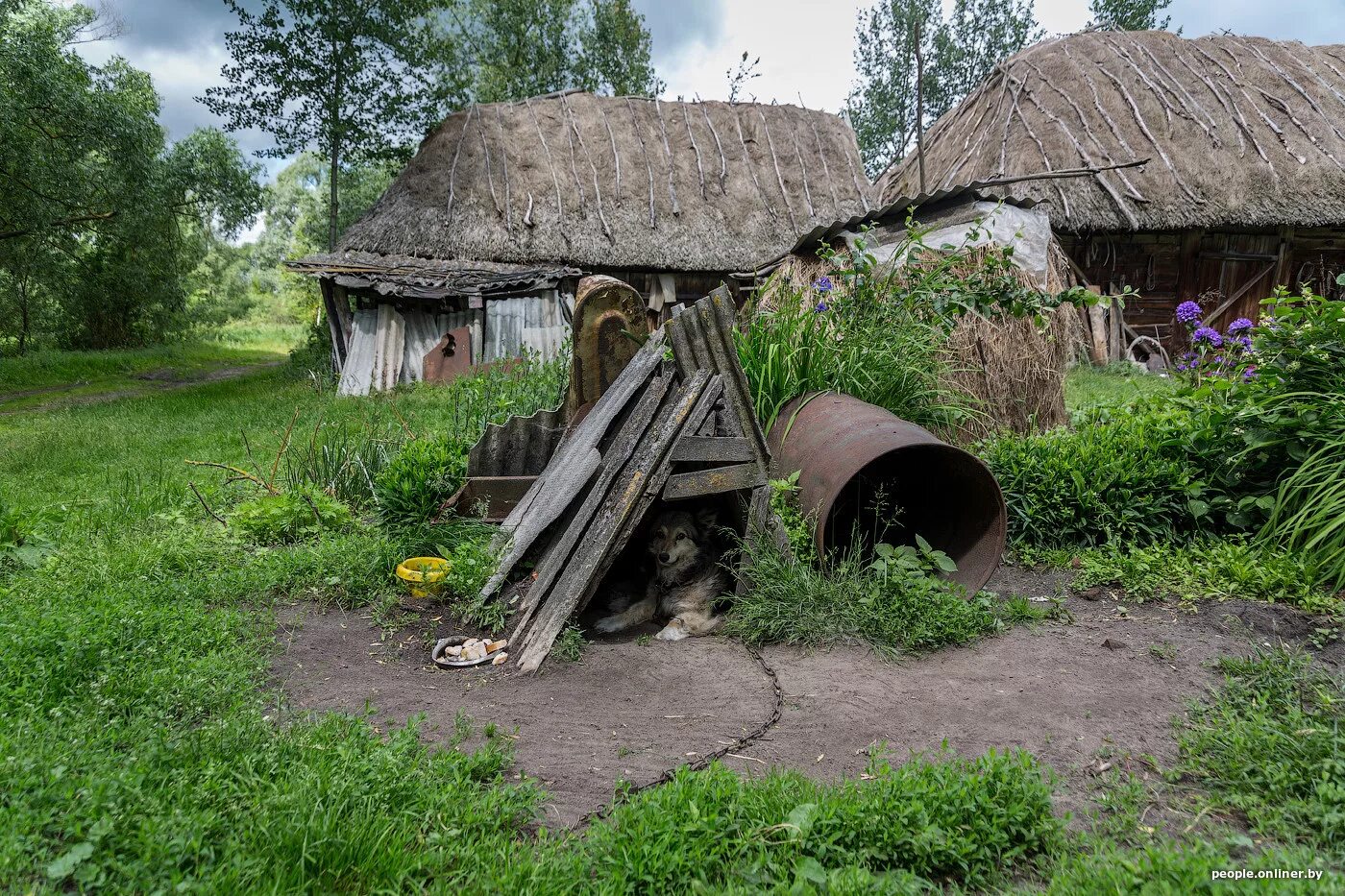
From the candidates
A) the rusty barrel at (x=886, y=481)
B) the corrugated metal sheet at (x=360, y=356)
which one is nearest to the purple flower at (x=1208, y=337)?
the rusty barrel at (x=886, y=481)

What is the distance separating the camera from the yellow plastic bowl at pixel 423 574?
13.4ft

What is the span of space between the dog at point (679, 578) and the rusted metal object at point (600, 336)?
1.10 meters

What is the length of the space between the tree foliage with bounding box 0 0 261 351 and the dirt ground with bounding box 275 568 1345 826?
41.1ft

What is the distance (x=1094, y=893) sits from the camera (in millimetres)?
1855

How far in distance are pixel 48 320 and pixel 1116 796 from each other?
2945 centimetres

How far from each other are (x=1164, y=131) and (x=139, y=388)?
798 inches

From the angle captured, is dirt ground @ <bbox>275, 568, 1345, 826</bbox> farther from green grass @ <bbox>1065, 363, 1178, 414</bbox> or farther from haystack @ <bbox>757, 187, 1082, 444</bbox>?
→ green grass @ <bbox>1065, 363, 1178, 414</bbox>

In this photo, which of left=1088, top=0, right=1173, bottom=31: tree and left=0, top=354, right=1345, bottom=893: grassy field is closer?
left=0, top=354, right=1345, bottom=893: grassy field

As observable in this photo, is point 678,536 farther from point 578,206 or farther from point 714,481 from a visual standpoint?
point 578,206

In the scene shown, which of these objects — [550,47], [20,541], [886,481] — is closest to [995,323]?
[886,481]

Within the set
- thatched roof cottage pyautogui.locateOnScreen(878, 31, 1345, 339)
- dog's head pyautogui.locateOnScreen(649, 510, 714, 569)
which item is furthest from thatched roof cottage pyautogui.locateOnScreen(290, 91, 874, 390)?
dog's head pyautogui.locateOnScreen(649, 510, 714, 569)

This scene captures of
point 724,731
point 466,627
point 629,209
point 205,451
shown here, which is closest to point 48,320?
point 629,209

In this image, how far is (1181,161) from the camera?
1437 centimetres

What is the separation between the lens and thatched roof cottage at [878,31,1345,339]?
14.0 m
